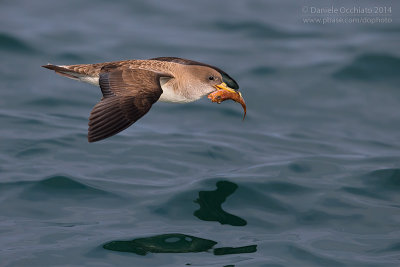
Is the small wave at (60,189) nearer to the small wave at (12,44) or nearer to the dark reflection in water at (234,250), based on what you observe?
the dark reflection in water at (234,250)

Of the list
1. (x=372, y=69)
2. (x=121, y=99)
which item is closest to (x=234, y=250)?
(x=121, y=99)

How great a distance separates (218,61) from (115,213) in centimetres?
501

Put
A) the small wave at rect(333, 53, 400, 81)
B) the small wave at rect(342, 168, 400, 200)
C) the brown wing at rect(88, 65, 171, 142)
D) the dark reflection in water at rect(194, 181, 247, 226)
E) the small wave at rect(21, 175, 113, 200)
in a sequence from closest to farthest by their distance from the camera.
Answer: the brown wing at rect(88, 65, 171, 142) < the dark reflection in water at rect(194, 181, 247, 226) < the small wave at rect(21, 175, 113, 200) < the small wave at rect(342, 168, 400, 200) < the small wave at rect(333, 53, 400, 81)

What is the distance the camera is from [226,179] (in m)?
9.16

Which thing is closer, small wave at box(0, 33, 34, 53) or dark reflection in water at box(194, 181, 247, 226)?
dark reflection in water at box(194, 181, 247, 226)

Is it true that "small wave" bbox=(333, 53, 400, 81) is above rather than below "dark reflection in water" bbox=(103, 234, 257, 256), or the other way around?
above

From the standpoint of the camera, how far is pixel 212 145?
33.7 feet

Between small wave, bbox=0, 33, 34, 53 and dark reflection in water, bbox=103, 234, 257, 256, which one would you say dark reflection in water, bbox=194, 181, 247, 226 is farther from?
small wave, bbox=0, 33, 34, 53

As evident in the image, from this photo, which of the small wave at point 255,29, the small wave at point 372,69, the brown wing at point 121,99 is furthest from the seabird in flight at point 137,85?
the small wave at point 255,29

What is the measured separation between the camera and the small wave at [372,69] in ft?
40.4

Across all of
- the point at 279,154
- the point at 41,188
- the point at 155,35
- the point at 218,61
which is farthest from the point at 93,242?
the point at 155,35

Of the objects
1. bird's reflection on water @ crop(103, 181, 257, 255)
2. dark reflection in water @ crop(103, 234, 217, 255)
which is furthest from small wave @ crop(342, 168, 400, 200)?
dark reflection in water @ crop(103, 234, 217, 255)

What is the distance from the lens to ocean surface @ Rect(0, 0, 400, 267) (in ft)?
25.5

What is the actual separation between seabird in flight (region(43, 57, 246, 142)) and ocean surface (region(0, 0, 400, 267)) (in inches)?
49.0
